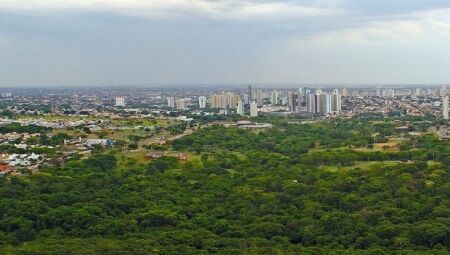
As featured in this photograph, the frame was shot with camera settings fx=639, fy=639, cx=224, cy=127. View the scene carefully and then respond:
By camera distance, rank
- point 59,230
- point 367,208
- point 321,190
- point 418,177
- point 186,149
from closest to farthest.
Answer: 1. point 59,230
2. point 367,208
3. point 321,190
4. point 418,177
5. point 186,149

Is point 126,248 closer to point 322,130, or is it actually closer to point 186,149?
point 186,149

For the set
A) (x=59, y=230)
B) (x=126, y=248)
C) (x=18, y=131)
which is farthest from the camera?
(x=18, y=131)

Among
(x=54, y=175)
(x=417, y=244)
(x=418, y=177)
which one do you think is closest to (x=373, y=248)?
(x=417, y=244)

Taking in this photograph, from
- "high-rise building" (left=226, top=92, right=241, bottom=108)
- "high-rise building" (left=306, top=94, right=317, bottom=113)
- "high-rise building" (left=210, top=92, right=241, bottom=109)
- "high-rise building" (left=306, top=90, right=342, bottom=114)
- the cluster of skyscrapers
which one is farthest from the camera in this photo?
"high-rise building" (left=226, top=92, right=241, bottom=108)

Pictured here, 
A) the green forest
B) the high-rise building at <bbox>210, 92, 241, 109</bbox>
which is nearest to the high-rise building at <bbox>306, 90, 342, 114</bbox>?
the high-rise building at <bbox>210, 92, 241, 109</bbox>

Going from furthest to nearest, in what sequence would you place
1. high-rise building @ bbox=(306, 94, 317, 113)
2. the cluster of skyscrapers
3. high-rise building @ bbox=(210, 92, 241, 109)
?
1. high-rise building @ bbox=(210, 92, 241, 109)
2. high-rise building @ bbox=(306, 94, 317, 113)
3. the cluster of skyscrapers

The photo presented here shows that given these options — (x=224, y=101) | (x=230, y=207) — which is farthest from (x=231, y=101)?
(x=230, y=207)

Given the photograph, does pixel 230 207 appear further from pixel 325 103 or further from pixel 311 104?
pixel 311 104

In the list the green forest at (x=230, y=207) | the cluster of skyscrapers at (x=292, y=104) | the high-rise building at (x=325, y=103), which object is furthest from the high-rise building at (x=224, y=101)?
the green forest at (x=230, y=207)

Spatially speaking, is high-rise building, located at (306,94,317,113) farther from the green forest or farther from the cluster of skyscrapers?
the green forest
